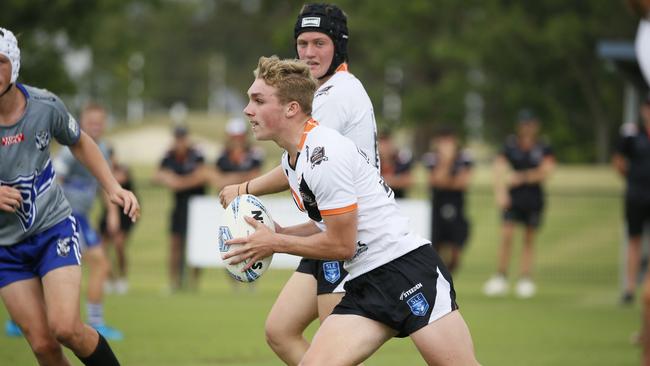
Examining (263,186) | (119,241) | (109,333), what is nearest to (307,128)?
(263,186)

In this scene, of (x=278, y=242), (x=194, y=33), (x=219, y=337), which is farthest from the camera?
(x=194, y=33)

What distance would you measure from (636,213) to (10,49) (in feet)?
31.4

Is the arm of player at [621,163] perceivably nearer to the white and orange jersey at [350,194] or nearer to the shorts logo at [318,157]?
the white and orange jersey at [350,194]

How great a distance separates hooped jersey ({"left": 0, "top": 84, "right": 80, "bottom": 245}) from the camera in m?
6.39

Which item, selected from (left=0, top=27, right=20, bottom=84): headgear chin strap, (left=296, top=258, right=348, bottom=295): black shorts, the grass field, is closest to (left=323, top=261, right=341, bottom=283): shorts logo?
(left=296, top=258, right=348, bottom=295): black shorts

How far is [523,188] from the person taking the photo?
15539 mm

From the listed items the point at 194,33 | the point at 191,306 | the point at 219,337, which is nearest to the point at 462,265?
the point at 191,306

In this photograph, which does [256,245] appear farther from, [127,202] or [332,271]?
[127,202]

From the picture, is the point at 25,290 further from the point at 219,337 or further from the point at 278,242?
the point at 219,337

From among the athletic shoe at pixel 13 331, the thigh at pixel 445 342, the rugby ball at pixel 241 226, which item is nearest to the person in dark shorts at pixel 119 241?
the athletic shoe at pixel 13 331

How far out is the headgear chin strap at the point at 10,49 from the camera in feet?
20.2

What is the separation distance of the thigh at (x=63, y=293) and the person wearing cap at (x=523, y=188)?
964 centimetres

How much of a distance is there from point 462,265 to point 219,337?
1041 cm

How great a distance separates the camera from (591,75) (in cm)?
4078
